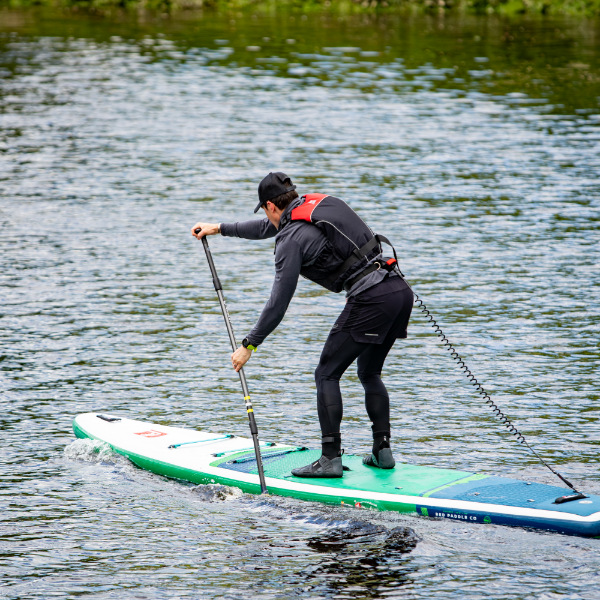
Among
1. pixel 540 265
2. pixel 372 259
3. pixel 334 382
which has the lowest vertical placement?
pixel 540 265

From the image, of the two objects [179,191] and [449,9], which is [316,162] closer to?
[179,191]

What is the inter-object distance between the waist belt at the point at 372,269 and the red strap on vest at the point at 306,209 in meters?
0.62

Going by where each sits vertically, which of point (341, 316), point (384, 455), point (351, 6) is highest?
point (351, 6)

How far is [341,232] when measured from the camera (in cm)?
822

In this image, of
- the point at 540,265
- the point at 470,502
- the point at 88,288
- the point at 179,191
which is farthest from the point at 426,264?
the point at 470,502

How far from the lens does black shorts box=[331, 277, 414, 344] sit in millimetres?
8352

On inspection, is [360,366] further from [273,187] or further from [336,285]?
[273,187]

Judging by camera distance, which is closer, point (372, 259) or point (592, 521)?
point (592, 521)

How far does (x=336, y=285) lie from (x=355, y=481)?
1.65 meters

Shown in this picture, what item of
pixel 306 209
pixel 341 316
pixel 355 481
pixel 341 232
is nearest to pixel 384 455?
pixel 355 481

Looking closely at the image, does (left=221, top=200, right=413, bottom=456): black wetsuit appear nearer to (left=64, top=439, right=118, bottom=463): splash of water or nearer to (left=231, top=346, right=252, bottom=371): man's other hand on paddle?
(left=231, top=346, right=252, bottom=371): man's other hand on paddle

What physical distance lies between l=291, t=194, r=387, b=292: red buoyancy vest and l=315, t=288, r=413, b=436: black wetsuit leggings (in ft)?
1.21

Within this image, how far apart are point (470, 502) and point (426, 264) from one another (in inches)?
375

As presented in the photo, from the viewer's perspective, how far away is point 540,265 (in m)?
17.2
